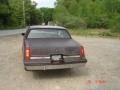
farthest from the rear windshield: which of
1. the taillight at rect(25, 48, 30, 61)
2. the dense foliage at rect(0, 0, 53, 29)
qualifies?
the dense foliage at rect(0, 0, 53, 29)

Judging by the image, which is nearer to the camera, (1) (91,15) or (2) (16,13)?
(1) (91,15)

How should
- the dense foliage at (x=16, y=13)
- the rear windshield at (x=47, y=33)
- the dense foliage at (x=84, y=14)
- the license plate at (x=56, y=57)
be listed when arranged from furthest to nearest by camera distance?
the dense foliage at (x=16, y=13), the dense foliage at (x=84, y=14), the rear windshield at (x=47, y=33), the license plate at (x=56, y=57)

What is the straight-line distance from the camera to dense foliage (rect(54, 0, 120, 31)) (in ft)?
139

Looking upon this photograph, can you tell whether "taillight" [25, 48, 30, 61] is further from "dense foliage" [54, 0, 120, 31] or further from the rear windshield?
"dense foliage" [54, 0, 120, 31]

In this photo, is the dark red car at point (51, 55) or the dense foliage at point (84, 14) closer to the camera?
the dark red car at point (51, 55)

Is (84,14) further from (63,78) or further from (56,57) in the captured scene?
(56,57)

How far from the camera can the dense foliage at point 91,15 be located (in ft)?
139

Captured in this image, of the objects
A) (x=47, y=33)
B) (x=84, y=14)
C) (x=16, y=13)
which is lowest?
(x=16, y=13)

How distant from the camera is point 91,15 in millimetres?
47625

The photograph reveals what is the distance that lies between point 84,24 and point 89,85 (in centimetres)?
3655

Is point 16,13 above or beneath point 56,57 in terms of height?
beneath

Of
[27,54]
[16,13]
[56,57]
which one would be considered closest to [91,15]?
[16,13]

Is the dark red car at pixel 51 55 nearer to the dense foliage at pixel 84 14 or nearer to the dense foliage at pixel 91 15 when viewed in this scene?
the dense foliage at pixel 84 14

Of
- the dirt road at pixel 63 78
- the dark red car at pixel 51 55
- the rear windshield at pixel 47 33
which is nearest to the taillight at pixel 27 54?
the dark red car at pixel 51 55
